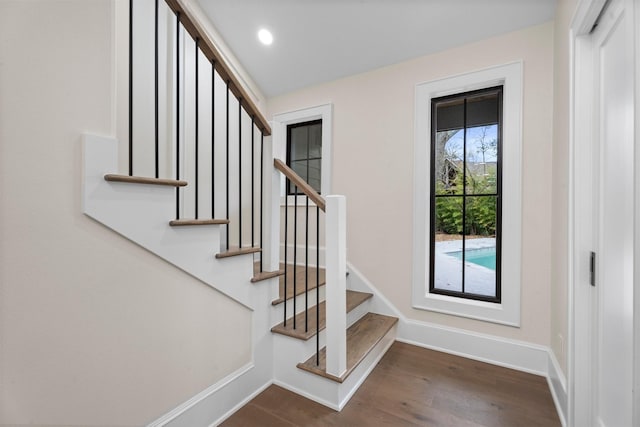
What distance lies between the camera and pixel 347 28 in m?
2.36

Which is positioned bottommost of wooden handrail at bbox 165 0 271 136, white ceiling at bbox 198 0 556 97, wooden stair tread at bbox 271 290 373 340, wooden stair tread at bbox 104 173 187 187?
wooden stair tread at bbox 271 290 373 340

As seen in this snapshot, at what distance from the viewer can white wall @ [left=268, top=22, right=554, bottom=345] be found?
6.48 ft

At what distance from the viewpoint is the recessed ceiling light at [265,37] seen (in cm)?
263

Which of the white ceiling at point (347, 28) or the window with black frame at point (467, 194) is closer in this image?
the white ceiling at point (347, 28)

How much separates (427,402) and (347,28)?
Result: 2.83 metres

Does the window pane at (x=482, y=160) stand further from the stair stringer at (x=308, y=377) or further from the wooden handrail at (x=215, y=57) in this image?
the wooden handrail at (x=215, y=57)

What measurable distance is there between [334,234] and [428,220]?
3.95 feet

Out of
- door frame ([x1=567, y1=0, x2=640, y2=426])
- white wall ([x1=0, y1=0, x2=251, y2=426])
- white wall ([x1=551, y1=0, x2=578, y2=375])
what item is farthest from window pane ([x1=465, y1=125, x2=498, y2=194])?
white wall ([x1=0, y1=0, x2=251, y2=426])

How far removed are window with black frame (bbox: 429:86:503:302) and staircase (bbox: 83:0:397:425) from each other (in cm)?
75

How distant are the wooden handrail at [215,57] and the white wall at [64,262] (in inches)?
12.7

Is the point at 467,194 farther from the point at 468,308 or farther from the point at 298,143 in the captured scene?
the point at 298,143

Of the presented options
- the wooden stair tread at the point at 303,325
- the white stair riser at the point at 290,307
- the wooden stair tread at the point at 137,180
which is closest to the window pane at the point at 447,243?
the wooden stair tread at the point at 303,325

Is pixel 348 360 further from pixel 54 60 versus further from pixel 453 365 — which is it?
pixel 54 60

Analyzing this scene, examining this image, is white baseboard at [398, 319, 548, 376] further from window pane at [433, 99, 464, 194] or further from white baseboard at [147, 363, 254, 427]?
white baseboard at [147, 363, 254, 427]
